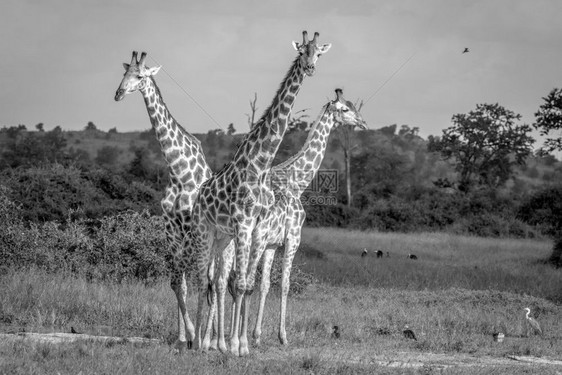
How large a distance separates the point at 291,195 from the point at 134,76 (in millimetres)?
2577

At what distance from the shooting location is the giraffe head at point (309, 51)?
8922mm

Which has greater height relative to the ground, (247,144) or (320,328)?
(247,144)

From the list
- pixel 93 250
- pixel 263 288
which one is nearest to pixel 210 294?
pixel 263 288

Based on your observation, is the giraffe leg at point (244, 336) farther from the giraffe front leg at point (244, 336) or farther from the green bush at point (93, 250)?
the green bush at point (93, 250)

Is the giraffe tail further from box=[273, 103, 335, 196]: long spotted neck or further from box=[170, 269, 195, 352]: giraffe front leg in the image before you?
box=[273, 103, 335, 196]: long spotted neck

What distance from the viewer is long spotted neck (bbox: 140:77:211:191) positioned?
985 cm

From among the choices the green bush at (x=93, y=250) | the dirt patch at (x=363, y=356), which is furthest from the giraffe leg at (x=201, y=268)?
the green bush at (x=93, y=250)

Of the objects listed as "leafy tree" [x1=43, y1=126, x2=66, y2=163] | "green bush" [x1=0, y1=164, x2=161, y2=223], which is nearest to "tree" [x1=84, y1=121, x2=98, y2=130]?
"leafy tree" [x1=43, y1=126, x2=66, y2=163]

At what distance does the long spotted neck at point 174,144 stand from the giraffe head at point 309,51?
6.36 ft

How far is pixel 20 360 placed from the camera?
7566 millimetres

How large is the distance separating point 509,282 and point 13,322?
1195 centimetres

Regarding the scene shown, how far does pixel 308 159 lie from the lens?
11.1 meters

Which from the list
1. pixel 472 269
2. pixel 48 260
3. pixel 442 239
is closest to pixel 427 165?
pixel 442 239

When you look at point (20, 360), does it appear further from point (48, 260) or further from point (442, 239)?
point (442, 239)
